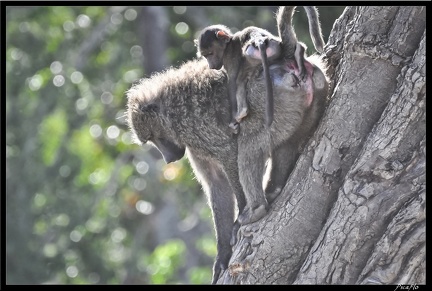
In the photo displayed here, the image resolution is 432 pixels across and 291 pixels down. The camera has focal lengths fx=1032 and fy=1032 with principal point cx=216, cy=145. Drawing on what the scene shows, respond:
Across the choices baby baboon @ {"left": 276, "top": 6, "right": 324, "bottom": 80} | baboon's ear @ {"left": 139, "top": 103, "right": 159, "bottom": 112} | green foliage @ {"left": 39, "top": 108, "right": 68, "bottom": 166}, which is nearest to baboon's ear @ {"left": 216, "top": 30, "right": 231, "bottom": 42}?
baby baboon @ {"left": 276, "top": 6, "right": 324, "bottom": 80}

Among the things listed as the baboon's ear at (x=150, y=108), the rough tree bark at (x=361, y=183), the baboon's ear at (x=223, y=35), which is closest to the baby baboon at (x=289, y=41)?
the rough tree bark at (x=361, y=183)

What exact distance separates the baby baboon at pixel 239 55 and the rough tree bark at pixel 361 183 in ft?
1.24

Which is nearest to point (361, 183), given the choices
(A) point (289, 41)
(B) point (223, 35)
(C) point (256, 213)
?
(C) point (256, 213)

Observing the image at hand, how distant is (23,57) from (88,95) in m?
1.03

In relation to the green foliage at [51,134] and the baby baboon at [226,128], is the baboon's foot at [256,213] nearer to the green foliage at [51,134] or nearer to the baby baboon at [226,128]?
the baby baboon at [226,128]

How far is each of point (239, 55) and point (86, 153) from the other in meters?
8.95

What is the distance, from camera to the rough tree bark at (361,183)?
508cm

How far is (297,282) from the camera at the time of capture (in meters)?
5.34

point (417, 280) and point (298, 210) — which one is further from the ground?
point (298, 210)

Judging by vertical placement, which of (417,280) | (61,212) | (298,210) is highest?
(298,210)

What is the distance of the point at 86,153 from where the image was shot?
1466 cm

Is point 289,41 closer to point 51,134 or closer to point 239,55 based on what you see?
point 239,55
